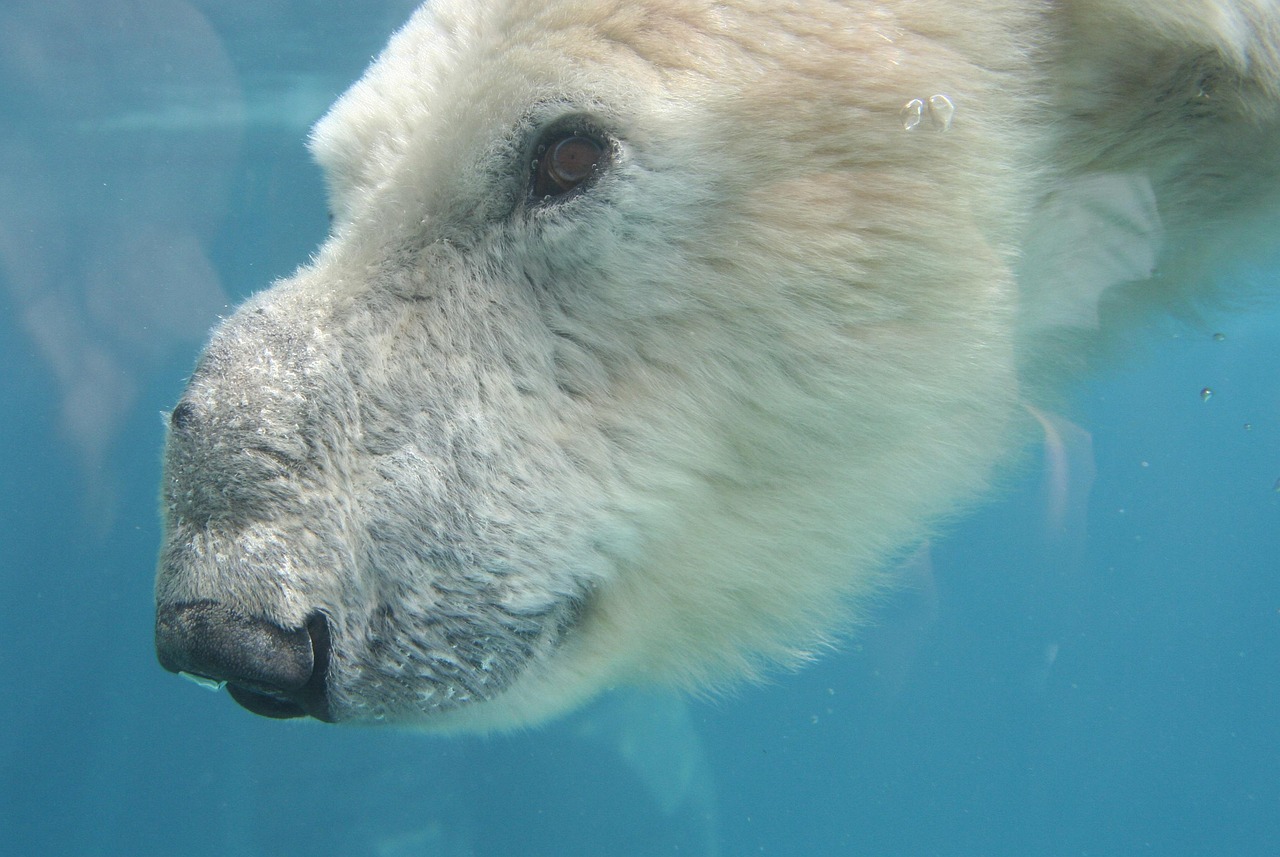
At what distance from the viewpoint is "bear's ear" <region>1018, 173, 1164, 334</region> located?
4.25 ft

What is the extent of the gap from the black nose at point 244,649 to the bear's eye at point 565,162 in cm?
64

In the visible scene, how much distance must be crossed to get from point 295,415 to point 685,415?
1.75 ft

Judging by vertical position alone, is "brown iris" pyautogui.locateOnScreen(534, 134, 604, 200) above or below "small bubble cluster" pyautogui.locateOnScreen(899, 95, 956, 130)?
below

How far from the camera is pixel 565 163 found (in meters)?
1.12

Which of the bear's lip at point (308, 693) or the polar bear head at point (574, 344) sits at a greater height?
the polar bear head at point (574, 344)

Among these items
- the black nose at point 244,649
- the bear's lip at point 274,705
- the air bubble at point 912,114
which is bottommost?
the bear's lip at point 274,705

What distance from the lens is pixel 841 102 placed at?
1076 mm

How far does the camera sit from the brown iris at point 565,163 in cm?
111

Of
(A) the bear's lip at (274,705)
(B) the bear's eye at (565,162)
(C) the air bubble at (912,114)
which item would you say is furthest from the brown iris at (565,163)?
(A) the bear's lip at (274,705)

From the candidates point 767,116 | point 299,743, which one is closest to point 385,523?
point 767,116

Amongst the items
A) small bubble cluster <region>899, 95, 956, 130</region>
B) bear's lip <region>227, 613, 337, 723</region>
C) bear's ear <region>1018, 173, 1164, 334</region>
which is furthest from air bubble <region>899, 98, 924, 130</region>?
bear's lip <region>227, 613, 337, 723</region>

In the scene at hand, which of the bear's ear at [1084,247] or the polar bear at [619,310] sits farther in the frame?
the bear's ear at [1084,247]

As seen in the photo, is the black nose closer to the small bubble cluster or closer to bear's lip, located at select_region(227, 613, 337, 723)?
bear's lip, located at select_region(227, 613, 337, 723)

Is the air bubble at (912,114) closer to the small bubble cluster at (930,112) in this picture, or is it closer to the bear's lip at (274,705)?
the small bubble cluster at (930,112)
